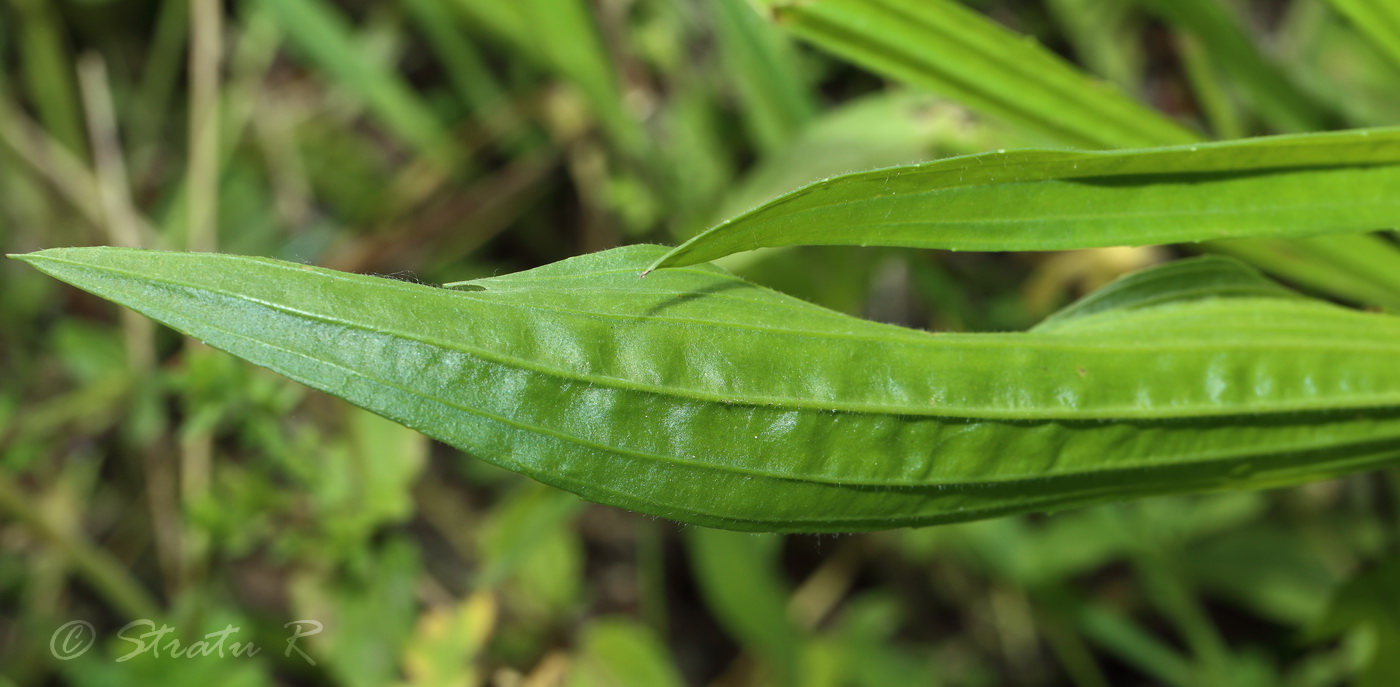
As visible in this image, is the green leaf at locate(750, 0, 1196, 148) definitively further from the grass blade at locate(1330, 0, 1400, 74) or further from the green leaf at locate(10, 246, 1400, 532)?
the green leaf at locate(10, 246, 1400, 532)

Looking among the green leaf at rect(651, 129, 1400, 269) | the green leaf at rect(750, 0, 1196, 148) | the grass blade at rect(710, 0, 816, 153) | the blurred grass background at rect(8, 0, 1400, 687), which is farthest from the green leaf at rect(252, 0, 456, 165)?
the green leaf at rect(651, 129, 1400, 269)

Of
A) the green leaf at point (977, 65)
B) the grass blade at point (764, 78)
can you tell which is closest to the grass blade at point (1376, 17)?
the green leaf at point (977, 65)

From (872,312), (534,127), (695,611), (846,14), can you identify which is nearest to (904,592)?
(695,611)

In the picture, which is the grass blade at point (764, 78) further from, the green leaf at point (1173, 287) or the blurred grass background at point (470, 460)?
the green leaf at point (1173, 287)

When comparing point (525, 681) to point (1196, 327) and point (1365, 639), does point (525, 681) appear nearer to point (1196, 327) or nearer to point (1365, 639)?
point (1196, 327)

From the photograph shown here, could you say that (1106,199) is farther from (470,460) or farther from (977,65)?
(470,460)
